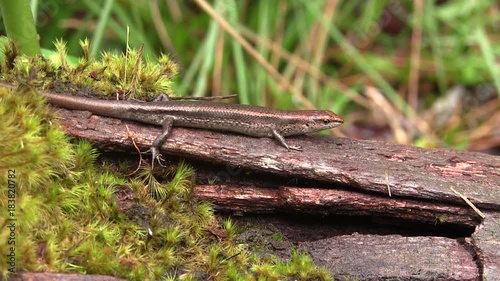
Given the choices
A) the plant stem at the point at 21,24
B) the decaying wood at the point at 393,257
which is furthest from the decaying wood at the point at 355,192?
the plant stem at the point at 21,24

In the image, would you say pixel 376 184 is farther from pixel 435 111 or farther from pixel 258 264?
pixel 435 111

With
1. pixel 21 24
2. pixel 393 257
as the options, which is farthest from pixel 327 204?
pixel 21 24

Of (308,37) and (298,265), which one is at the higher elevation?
(308,37)

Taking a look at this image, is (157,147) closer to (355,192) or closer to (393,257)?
(355,192)

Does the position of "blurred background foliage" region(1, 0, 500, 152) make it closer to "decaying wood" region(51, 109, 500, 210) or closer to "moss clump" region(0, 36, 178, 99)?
"moss clump" region(0, 36, 178, 99)

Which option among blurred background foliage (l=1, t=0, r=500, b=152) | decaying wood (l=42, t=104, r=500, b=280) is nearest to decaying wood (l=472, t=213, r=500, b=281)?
decaying wood (l=42, t=104, r=500, b=280)

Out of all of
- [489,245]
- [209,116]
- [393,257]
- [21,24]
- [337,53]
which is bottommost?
[393,257]

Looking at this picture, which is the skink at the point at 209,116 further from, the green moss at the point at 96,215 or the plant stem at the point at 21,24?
the plant stem at the point at 21,24

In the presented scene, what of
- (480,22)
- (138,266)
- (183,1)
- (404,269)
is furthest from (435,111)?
(138,266)
